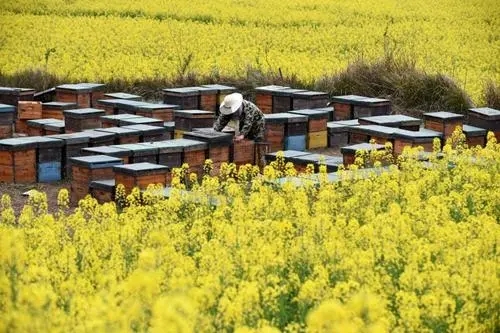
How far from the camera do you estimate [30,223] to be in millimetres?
9219

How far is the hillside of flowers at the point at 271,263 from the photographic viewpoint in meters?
5.55

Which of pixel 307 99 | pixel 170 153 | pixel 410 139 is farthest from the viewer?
pixel 307 99

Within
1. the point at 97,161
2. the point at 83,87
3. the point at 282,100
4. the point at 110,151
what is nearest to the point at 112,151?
the point at 110,151

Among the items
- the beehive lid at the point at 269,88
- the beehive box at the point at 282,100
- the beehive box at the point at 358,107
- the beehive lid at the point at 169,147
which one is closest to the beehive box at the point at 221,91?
the beehive lid at the point at 269,88

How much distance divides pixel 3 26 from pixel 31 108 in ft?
36.7

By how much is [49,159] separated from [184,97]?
4142mm

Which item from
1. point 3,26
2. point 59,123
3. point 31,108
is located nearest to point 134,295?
point 59,123

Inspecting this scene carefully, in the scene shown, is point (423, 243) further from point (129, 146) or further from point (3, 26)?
point (3, 26)

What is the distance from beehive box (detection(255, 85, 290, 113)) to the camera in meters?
17.4

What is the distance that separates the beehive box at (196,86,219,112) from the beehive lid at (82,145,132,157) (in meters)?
4.46

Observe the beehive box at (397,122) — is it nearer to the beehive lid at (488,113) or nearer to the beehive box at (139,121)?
the beehive lid at (488,113)

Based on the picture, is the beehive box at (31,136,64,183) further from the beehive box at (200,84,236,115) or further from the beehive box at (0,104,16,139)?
the beehive box at (200,84,236,115)

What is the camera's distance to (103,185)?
11.9m

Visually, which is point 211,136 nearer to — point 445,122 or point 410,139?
point 410,139
